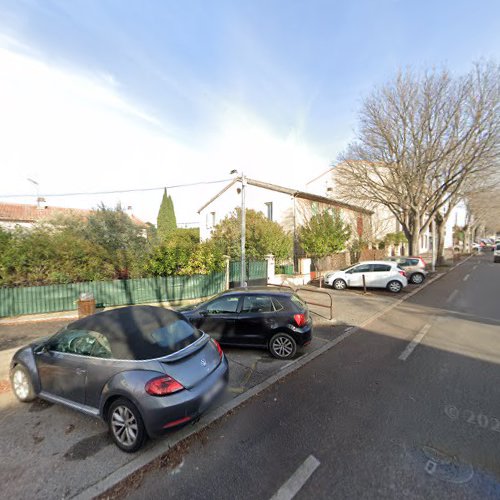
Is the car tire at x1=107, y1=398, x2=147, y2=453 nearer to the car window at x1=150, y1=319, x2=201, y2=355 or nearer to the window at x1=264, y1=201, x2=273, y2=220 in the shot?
the car window at x1=150, y1=319, x2=201, y2=355

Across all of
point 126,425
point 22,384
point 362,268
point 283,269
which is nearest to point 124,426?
point 126,425

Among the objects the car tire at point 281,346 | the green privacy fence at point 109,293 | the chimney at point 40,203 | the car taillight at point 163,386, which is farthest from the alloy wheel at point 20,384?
the chimney at point 40,203

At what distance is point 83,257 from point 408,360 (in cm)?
1003

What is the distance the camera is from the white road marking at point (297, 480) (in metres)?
2.27

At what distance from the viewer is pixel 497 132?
13609mm

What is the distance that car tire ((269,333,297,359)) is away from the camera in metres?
5.17

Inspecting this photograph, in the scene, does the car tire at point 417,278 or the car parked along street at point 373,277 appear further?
the car tire at point 417,278

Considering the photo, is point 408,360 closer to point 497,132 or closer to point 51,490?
point 51,490

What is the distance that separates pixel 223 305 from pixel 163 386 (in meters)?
2.85

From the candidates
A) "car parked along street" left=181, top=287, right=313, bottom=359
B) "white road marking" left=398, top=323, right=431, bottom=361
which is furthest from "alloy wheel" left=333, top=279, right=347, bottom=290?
"car parked along street" left=181, top=287, right=313, bottom=359

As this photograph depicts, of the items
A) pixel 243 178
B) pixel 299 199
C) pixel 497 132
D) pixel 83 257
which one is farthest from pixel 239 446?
pixel 497 132

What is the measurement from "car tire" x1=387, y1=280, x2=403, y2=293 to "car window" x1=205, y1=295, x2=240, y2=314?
9.46 meters

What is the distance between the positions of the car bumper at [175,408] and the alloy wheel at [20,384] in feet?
7.76

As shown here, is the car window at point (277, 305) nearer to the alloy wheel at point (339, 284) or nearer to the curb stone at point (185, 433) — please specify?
the curb stone at point (185, 433)
